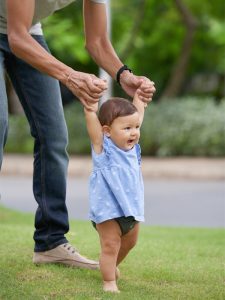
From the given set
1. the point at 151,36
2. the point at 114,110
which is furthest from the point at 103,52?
the point at 151,36

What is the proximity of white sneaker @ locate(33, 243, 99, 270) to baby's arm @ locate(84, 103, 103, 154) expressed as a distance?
93 cm

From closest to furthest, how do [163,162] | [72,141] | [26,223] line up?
[26,223] → [163,162] → [72,141]

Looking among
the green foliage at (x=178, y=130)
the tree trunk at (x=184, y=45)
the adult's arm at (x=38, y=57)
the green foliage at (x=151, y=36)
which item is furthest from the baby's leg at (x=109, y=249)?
the green foliage at (x=151, y=36)

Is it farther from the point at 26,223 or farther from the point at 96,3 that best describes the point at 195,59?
the point at 96,3

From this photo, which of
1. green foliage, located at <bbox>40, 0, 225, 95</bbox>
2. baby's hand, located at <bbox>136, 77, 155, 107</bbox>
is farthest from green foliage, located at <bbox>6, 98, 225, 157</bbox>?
baby's hand, located at <bbox>136, 77, 155, 107</bbox>

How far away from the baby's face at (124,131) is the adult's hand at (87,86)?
0.55 feet

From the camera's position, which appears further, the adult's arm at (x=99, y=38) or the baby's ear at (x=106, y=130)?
the adult's arm at (x=99, y=38)

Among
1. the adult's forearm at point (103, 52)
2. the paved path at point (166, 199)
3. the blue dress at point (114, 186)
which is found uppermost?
the adult's forearm at point (103, 52)

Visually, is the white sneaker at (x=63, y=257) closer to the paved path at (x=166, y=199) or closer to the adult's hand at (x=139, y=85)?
the adult's hand at (x=139, y=85)

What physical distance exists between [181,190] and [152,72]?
12506mm

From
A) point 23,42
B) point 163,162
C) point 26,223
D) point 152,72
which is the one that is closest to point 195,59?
point 152,72

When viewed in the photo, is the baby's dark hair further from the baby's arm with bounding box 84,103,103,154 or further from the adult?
the adult

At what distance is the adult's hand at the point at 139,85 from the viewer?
14.0 ft

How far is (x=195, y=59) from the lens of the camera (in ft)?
80.4
